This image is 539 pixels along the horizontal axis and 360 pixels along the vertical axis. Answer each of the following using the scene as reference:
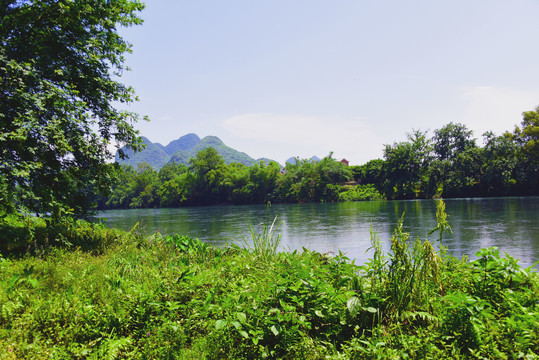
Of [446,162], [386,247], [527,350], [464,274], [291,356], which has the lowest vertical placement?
[386,247]

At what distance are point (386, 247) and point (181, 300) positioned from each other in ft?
37.3

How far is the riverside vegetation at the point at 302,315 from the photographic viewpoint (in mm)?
2305

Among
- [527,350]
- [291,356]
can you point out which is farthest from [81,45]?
[527,350]

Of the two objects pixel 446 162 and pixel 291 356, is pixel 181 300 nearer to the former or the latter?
pixel 291 356

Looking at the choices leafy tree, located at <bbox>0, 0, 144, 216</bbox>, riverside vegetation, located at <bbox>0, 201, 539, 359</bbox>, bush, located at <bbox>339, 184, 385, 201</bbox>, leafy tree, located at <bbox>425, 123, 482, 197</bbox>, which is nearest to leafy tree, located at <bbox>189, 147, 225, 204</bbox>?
bush, located at <bbox>339, 184, 385, 201</bbox>

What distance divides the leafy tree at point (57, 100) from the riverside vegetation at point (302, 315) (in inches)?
116

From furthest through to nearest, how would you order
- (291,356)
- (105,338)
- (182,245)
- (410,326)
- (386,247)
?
(386,247) < (182,245) < (105,338) < (410,326) < (291,356)

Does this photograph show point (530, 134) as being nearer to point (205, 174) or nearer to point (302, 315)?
point (302, 315)

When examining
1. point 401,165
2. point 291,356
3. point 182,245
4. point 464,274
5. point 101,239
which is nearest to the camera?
point 291,356

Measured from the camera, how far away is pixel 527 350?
2105 millimetres

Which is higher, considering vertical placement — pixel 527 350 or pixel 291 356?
pixel 527 350

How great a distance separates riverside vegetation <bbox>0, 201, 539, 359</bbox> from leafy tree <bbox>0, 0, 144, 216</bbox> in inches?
116

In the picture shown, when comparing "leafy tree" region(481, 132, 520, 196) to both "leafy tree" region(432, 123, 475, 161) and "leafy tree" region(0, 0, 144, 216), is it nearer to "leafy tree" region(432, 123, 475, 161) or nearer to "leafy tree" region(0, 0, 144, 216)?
"leafy tree" region(432, 123, 475, 161)

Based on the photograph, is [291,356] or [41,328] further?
[41,328]
